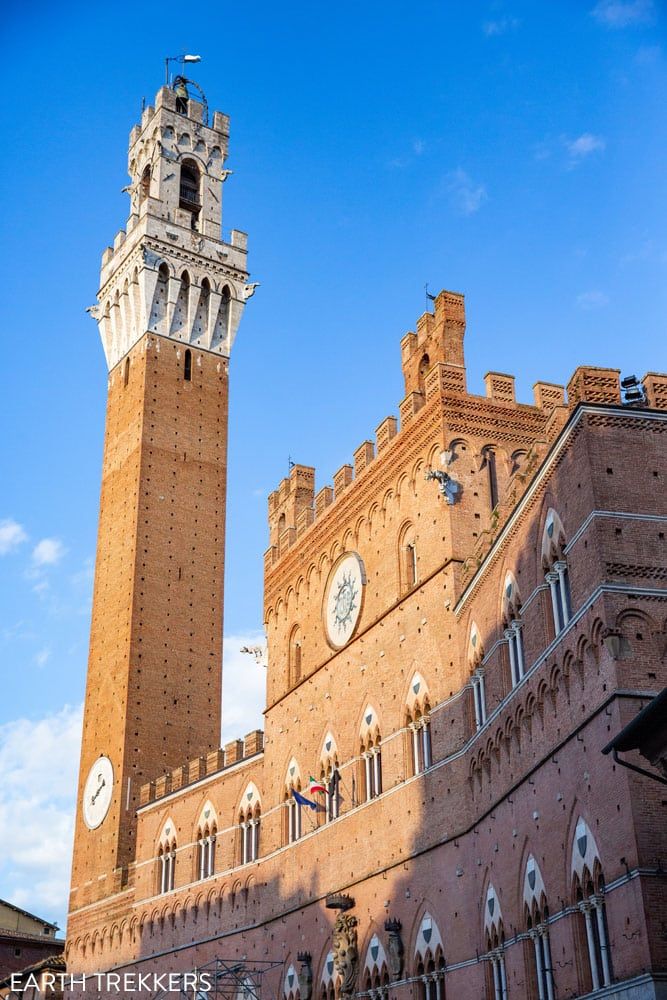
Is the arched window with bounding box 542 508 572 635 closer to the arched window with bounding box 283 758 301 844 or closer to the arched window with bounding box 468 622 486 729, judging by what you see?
the arched window with bounding box 468 622 486 729

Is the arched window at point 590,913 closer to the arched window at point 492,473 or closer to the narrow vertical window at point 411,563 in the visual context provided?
the arched window at point 492,473

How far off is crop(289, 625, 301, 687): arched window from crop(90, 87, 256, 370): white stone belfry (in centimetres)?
1924

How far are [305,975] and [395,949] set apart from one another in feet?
14.3

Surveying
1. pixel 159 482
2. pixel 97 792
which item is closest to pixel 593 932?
pixel 97 792

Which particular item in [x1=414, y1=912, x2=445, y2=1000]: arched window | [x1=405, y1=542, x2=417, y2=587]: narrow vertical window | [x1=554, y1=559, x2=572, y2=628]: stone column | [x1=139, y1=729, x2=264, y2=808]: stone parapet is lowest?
[x1=414, y1=912, x2=445, y2=1000]: arched window

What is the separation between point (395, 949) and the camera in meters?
22.6

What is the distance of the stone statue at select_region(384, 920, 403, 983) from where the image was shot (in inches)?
888

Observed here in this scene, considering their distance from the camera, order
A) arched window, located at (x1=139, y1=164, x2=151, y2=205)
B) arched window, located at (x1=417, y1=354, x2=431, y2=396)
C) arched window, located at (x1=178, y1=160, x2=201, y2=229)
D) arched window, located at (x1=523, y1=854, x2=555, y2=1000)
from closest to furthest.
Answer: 1. arched window, located at (x1=523, y1=854, x2=555, y2=1000)
2. arched window, located at (x1=417, y1=354, x2=431, y2=396)
3. arched window, located at (x1=139, y1=164, x2=151, y2=205)
4. arched window, located at (x1=178, y1=160, x2=201, y2=229)

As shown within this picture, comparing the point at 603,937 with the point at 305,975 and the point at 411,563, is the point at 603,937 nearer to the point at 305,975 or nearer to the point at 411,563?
the point at 411,563

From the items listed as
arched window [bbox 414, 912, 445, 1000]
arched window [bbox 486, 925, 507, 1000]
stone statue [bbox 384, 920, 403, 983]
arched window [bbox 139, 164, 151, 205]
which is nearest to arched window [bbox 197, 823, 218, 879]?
stone statue [bbox 384, 920, 403, 983]

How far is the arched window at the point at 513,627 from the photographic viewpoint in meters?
19.0

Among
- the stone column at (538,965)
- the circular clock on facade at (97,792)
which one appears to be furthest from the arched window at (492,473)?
the circular clock on facade at (97,792)

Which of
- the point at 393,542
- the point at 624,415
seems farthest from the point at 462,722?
the point at 624,415

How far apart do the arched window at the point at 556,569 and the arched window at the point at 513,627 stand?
1474 millimetres
